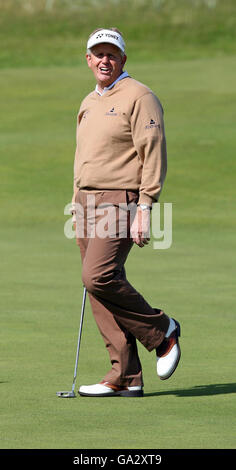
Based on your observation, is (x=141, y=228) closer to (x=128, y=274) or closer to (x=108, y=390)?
(x=108, y=390)

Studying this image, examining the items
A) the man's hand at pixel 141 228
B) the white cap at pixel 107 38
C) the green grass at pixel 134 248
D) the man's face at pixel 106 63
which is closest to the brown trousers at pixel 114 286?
the man's hand at pixel 141 228

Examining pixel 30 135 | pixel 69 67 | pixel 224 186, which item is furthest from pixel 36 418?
pixel 69 67

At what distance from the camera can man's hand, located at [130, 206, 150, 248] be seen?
7.51 meters

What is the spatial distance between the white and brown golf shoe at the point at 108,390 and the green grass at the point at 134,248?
10 cm

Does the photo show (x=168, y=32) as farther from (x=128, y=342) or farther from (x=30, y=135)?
(x=128, y=342)

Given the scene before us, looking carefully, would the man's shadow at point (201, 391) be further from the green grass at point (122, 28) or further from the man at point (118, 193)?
the green grass at point (122, 28)

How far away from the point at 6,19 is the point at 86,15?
283 centimetres

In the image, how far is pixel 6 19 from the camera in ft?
143

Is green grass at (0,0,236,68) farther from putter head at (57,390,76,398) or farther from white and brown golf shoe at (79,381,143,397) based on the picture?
putter head at (57,390,76,398)

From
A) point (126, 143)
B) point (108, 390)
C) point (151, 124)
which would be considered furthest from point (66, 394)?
point (151, 124)

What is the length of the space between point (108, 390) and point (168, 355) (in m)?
0.44

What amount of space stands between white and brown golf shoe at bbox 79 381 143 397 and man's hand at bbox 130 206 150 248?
927 millimetres

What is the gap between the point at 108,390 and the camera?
7.79 metres

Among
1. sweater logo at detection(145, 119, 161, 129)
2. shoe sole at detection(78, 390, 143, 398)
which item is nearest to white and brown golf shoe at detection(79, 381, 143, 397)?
shoe sole at detection(78, 390, 143, 398)
